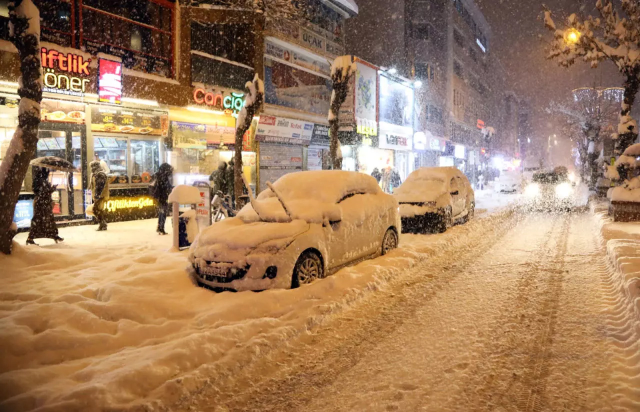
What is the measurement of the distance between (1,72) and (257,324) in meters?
11.1

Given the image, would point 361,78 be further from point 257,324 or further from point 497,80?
point 497,80

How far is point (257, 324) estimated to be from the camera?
17.4 ft

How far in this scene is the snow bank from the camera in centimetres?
948

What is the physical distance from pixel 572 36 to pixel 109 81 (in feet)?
50.4

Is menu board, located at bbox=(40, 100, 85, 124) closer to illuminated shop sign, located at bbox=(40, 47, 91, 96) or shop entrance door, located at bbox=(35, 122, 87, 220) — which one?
shop entrance door, located at bbox=(35, 122, 87, 220)

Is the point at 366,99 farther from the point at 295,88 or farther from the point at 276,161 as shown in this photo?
the point at 276,161

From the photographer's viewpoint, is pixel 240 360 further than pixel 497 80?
No

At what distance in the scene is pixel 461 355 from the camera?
4609mm

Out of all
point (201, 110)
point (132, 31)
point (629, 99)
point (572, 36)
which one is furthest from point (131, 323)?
point (629, 99)

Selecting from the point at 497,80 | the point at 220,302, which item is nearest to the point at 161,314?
the point at 220,302

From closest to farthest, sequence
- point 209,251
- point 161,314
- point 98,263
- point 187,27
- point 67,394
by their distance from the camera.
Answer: point 67,394 → point 161,314 → point 209,251 → point 98,263 → point 187,27

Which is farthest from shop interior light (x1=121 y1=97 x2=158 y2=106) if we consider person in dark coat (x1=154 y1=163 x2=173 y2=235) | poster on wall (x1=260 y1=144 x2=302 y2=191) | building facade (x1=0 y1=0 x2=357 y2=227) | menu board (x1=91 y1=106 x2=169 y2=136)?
poster on wall (x1=260 y1=144 x2=302 y2=191)

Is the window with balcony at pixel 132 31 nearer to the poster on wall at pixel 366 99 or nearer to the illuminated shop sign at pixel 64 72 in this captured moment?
the illuminated shop sign at pixel 64 72

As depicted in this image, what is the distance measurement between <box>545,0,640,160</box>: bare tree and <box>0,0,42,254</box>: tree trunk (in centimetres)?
1566
